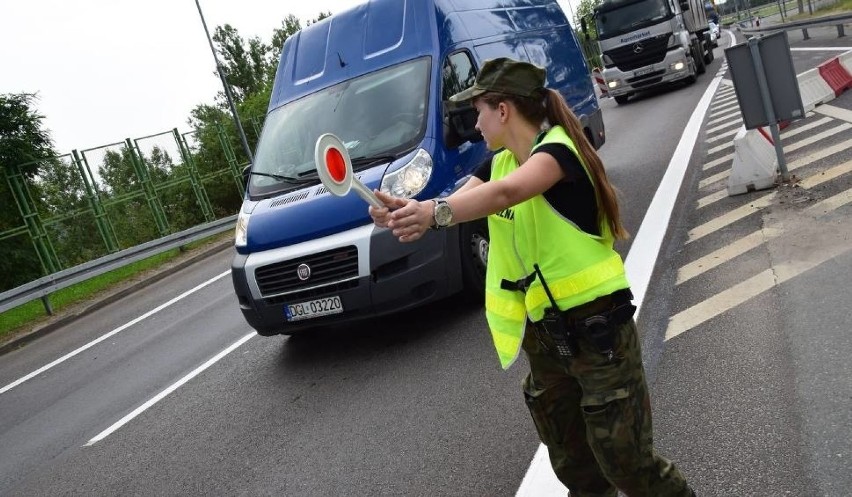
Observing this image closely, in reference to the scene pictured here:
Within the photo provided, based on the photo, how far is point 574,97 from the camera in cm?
938

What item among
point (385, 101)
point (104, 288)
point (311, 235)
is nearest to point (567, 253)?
point (311, 235)

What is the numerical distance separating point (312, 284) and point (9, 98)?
49.8 feet

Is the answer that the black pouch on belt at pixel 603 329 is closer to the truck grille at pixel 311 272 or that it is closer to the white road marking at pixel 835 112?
the truck grille at pixel 311 272

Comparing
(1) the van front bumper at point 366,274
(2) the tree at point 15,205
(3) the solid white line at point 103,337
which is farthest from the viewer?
(2) the tree at point 15,205

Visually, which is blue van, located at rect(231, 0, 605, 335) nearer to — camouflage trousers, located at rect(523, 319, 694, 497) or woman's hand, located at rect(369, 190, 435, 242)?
camouflage trousers, located at rect(523, 319, 694, 497)

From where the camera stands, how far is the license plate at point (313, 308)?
5.70m

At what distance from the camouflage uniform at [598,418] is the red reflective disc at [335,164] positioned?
952mm

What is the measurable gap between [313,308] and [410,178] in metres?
1.19

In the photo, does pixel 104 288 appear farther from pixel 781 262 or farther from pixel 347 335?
pixel 781 262

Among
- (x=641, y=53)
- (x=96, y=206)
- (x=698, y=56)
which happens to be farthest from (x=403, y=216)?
Result: (x=698, y=56)

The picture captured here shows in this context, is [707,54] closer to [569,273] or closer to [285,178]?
[285,178]

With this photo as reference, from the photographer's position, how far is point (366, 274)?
561cm

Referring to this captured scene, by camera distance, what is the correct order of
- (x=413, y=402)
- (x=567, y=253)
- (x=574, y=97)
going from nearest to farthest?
(x=567, y=253) → (x=413, y=402) → (x=574, y=97)

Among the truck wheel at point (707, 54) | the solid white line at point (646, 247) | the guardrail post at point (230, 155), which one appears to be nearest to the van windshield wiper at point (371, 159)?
the solid white line at point (646, 247)
